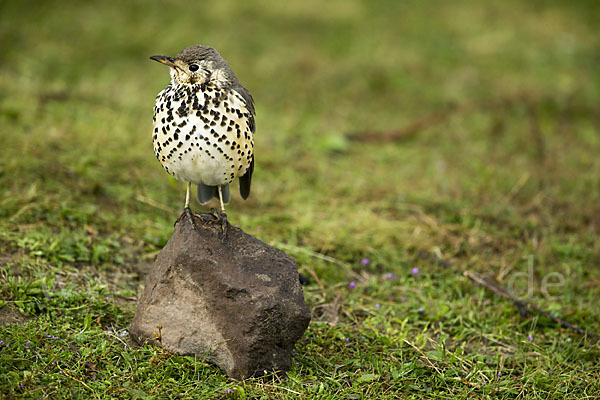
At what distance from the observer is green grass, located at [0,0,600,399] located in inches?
158

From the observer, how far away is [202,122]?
381cm

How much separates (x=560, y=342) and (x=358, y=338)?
1438 millimetres

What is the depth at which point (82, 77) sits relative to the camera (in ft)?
28.7

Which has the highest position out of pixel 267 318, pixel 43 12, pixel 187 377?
pixel 43 12

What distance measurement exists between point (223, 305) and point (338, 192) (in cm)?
322

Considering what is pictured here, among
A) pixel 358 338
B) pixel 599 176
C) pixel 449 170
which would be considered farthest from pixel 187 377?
pixel 599 176

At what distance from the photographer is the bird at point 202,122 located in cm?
382

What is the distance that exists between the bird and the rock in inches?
14.5

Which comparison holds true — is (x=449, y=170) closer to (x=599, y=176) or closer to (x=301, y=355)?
(x=599, y=176)

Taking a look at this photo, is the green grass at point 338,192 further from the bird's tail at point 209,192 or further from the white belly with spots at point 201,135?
the white belly with spots at point 201,135

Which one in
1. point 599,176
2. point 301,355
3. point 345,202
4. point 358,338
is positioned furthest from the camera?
point 599,176

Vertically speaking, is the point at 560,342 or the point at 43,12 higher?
the point at 43,12

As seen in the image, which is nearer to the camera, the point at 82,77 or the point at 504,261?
the point at 504,261

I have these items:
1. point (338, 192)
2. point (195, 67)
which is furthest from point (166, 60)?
point (338, 192)
